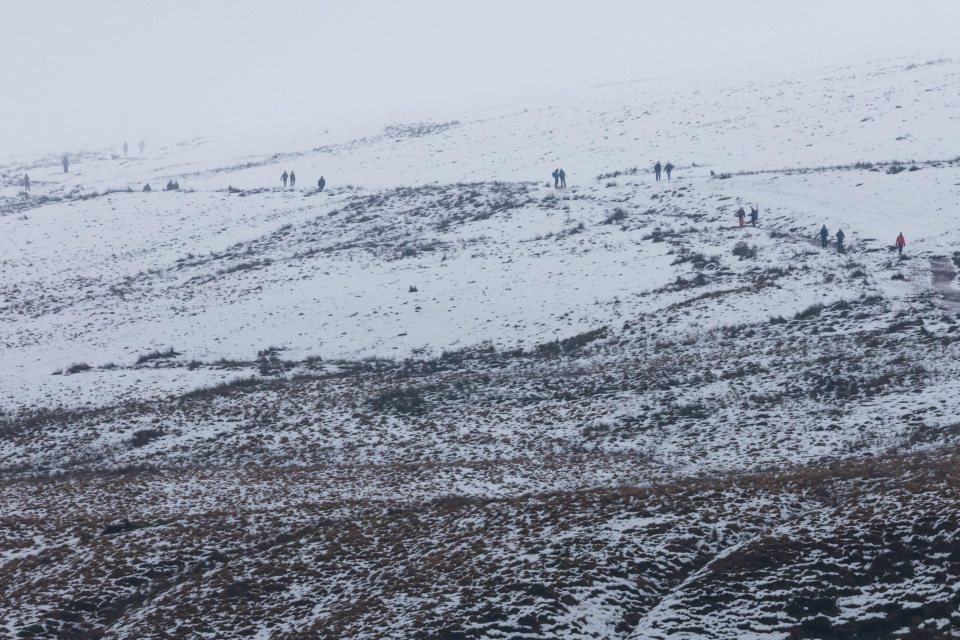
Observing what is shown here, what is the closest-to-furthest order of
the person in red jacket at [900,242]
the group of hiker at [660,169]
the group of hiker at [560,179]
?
1. the person in red jacket at [900,242]
2. the group of hiker at [660,169]
3. the group of hiker at [560,179]

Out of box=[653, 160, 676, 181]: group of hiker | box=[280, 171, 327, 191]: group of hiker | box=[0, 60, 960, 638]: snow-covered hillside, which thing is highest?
box=[280, 171, 327, 191]: group of hiker

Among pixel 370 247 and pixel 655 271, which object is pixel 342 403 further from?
pixel 370 247

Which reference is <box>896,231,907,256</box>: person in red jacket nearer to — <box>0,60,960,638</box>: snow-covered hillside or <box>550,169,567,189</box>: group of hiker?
<box>0,60,960,638</box>: snow-covered hillside

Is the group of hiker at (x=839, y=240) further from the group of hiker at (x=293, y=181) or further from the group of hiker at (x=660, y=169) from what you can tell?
the group of hiker at (x=293, y=181)

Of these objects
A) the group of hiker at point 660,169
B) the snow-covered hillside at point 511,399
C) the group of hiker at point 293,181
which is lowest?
the snow-covered hillside at point 511,399

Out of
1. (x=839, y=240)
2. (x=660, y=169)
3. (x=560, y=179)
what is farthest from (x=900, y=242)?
(x=560, y=179)

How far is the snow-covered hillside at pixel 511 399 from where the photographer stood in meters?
13.1

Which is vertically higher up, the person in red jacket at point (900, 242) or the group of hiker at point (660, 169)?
the group of hiker at point (660, 169)

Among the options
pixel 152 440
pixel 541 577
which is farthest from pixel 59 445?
pixel 541 577

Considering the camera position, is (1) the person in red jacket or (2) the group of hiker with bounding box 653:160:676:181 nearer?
(1) the person in red jacket

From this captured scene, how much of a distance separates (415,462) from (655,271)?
1876cm

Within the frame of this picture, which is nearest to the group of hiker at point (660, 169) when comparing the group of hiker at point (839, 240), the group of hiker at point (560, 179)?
the group of hiker at point (560, 179)

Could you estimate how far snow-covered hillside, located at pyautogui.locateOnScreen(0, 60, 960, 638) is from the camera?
13.1m

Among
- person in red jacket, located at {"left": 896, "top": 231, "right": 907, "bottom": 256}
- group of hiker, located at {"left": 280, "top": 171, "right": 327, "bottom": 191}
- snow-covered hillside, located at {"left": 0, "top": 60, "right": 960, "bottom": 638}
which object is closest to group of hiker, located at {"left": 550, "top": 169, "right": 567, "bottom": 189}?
snow-covered hillside, located at {"left": 0, "top": 60, "right": 960, "bottom": 638}
